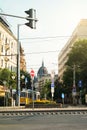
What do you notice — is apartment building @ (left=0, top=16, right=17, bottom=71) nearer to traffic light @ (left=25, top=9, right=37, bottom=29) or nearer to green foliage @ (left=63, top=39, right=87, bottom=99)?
green foliage @ (left=63, top=39, right=87, bottom=99)

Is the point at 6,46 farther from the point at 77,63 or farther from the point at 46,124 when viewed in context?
the point at 46,124

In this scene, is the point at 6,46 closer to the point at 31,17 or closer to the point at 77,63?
the point at 77,63

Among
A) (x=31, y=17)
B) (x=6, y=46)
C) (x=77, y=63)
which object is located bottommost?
(x=31, y=17)

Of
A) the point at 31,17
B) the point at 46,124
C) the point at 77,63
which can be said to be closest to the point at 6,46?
the point at 77,63

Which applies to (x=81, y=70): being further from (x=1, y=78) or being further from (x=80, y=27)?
(x=80, y=27)

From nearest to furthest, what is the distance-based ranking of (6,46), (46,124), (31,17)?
(46,124), (31,17), (6,46)

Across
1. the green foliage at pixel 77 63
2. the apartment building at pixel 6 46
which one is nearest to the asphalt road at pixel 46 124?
the green foliage at pixel 77 63

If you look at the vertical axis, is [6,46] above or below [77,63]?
above

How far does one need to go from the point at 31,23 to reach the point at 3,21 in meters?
91.4

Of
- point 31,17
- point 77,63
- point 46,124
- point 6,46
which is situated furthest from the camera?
point 6,46

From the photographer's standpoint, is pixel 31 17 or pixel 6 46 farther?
pixel 6 46

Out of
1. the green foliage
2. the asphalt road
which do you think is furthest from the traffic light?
the green foliage

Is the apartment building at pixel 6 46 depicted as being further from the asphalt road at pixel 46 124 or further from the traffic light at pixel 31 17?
the traffic light at pixel 31 17

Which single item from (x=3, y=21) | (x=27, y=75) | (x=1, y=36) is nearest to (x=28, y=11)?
(x=1, y=36)
